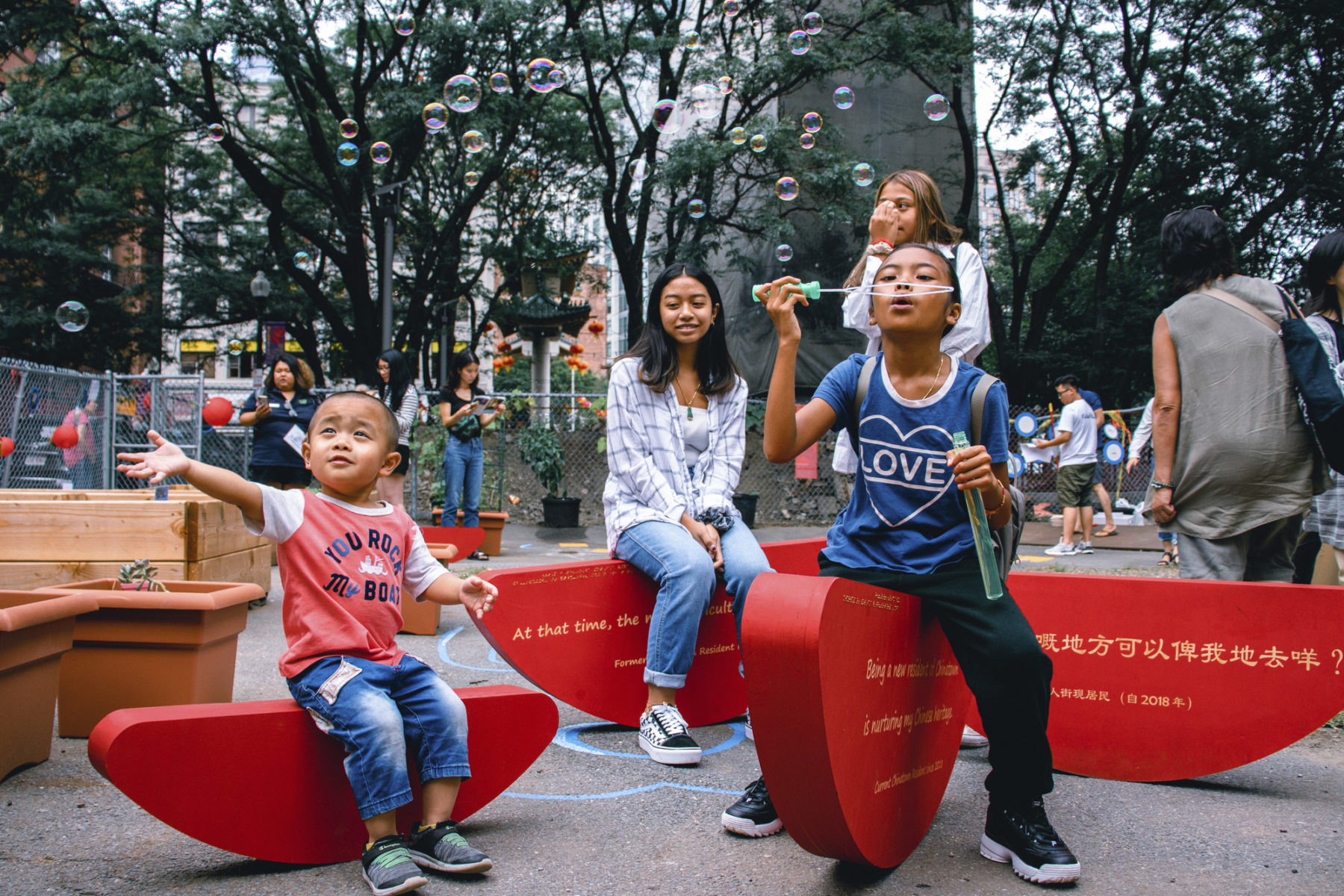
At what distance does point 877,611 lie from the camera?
6.59 feet

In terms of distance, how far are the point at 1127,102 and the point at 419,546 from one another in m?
17.7

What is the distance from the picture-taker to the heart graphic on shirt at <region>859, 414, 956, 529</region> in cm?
227

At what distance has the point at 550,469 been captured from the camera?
1151 centimetres

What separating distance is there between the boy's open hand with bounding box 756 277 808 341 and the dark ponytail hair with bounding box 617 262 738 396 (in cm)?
120

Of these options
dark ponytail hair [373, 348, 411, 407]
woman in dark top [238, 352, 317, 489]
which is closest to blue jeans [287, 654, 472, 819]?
woman in dark top [238, 352, 317, 489]

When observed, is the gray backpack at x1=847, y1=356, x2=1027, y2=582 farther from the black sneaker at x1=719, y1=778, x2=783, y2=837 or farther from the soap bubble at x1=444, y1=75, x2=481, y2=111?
the soap bubble at x1=444, y1=75, x2=481, y2=111

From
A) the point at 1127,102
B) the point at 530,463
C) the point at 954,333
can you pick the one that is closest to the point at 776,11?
the point at 1127,102

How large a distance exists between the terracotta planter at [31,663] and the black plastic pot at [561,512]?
8.60 m

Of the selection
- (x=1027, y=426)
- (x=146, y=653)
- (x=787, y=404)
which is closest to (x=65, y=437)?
(x=146, y=653)

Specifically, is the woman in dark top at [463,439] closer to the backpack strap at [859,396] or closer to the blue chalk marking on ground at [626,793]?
the blue chalk marking on ground at [626,793]

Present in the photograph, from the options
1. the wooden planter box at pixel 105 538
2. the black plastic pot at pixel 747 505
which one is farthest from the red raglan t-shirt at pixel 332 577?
the black plastic pot at pixel 747 505

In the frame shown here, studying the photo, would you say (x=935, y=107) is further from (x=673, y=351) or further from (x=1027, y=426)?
(x=673, y=351)

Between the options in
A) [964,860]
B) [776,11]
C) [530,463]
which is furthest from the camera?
[776,11]

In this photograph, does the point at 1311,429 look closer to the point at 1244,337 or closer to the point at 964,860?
the point at 1244,337
